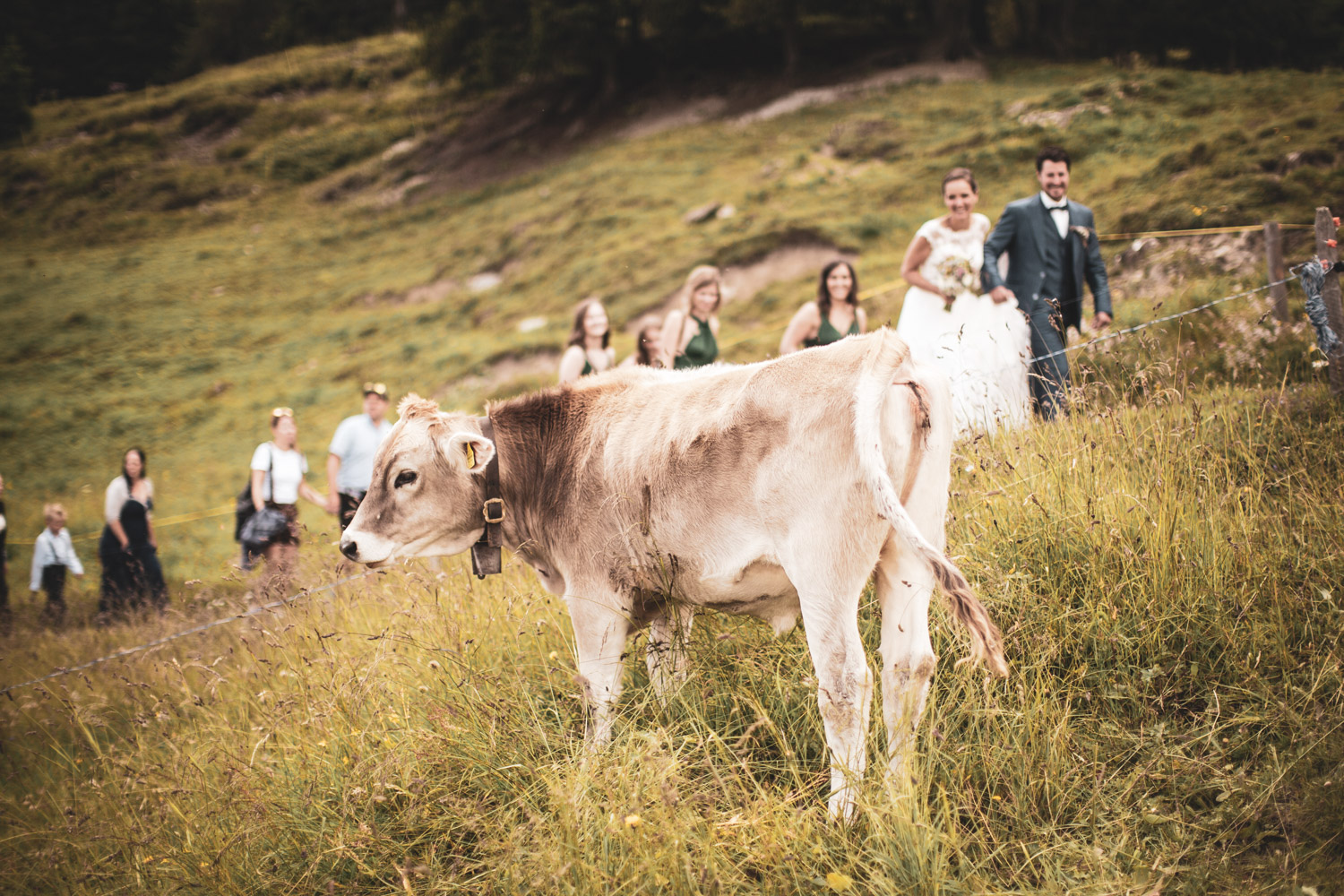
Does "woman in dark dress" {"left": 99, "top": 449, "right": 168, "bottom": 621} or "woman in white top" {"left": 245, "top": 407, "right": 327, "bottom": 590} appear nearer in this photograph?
"woman in white top" {"left": 245, "top": 407, "right": 327, "bottom": 590}

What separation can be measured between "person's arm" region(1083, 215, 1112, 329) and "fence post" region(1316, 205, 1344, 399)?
129cm

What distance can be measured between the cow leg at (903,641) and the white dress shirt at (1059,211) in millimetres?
4327

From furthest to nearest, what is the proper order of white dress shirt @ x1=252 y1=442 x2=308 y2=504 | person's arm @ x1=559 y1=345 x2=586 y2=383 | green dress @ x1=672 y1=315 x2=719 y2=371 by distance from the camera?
1. white dress shirt @ x1=252 y1=442 x2=308 y2=504
2. person's arm @ x1=559 y1=345 x2=586 y2=383
3. green dress @ x1=672 y1=315 x2=719 y2=371

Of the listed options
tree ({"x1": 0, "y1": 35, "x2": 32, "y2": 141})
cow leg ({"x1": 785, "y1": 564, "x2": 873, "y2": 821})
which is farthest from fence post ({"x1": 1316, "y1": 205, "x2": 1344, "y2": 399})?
tree ({"x1": 0, "y1": 35, "x2": 32, "y2": 141})

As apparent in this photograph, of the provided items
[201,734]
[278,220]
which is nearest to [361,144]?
[278,220]

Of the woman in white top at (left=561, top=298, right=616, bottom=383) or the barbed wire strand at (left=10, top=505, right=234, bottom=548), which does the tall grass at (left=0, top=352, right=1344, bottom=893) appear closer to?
the woman in white top at (left=561, top=298, right=616, bottom=383)

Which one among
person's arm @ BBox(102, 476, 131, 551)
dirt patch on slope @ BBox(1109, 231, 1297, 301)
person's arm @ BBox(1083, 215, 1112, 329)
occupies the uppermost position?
person's arm @ BBox(1083, 215, 1112, 329)

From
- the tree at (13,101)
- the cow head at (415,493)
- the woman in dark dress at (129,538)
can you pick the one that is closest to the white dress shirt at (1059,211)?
the cow head at (415,493)

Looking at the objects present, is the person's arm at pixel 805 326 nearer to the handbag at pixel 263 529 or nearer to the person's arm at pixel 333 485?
the person's arm at pixel 333 485

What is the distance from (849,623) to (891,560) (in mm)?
369

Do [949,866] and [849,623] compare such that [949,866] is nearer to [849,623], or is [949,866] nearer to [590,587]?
[849,623]

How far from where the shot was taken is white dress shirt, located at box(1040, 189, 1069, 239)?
6652 mm

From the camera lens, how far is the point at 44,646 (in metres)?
8.46

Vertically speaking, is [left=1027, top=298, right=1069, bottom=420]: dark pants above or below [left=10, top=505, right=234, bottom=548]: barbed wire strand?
above
